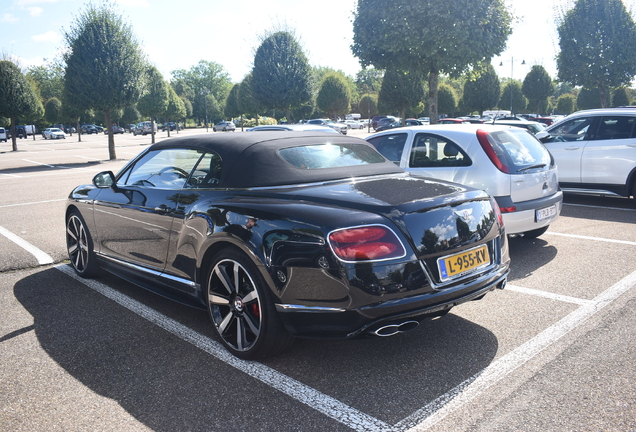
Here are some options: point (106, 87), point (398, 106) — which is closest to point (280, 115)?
point (398, 106)

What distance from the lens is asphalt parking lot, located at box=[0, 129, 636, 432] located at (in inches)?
108

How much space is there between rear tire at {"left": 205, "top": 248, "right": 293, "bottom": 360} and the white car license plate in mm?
3827

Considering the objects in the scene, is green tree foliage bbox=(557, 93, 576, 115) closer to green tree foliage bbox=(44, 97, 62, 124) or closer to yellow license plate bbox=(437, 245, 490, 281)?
green tree foliage bbox=(44, 97, 62, 124)

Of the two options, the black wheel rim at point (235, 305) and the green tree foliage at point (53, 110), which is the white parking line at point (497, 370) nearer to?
the black wheel rim at point (235, 305)

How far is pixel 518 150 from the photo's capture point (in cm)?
603

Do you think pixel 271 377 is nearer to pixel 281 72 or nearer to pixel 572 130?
pixel 572 130

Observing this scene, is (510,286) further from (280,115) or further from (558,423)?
(280,115)

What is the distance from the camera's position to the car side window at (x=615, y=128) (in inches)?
349

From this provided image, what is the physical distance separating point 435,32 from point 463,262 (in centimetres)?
1588

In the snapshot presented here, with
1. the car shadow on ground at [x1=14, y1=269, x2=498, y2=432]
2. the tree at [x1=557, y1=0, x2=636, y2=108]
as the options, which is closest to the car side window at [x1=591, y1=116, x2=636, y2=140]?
the car shadow on ground at [x1=14, y1=269, x2=498, y2=432]

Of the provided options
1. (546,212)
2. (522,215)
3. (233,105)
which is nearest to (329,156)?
(522,215)

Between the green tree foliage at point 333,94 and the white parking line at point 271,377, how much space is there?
208ft

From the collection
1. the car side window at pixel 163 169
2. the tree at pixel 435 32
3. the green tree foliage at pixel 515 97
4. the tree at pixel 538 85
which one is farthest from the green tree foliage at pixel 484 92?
the car side window at pixel 163 169

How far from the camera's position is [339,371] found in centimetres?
331
